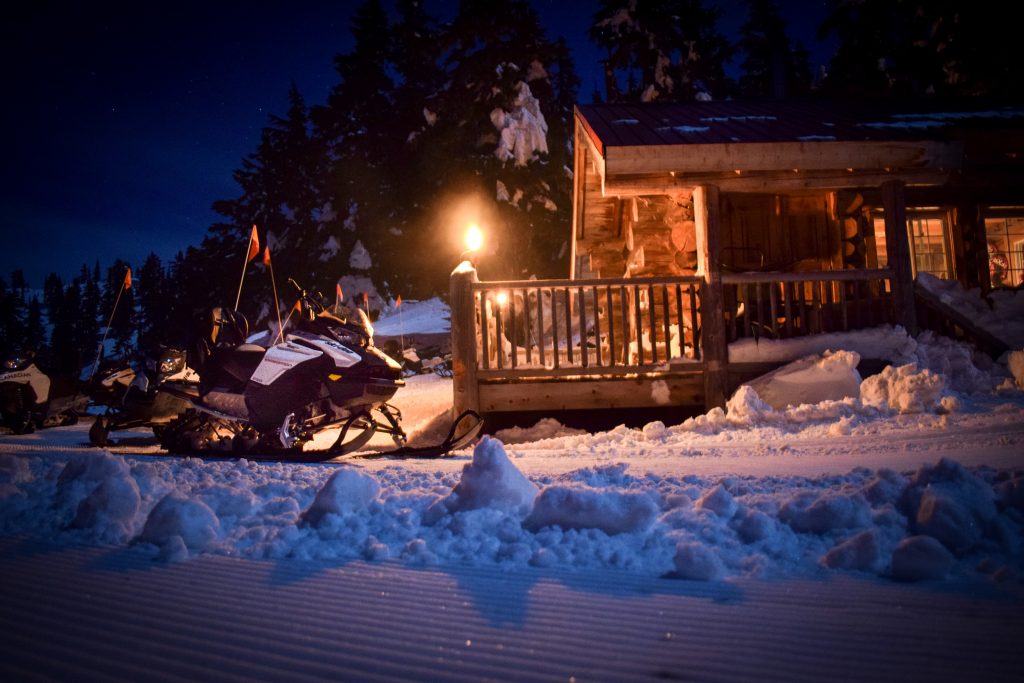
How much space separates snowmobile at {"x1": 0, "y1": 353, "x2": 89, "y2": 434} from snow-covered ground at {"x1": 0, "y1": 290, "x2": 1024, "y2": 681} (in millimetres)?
7724

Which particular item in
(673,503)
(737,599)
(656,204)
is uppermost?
(656,204)

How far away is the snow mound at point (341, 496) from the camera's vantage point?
221 centimetres

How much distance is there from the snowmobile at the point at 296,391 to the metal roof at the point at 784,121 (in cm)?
389

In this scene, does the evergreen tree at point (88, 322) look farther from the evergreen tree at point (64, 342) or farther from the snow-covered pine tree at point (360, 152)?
the snow-covered pine tree at point (360, 152)

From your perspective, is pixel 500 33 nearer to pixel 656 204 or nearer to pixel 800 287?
pixel 656 204

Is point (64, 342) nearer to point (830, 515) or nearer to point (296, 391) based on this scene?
point (296, 391)

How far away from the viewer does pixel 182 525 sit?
210 cm

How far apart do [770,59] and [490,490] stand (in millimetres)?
31743

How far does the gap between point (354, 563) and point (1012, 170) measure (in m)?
12.2

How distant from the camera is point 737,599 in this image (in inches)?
59.3

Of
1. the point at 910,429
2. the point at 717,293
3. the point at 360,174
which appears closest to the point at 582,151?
the point at 717,293

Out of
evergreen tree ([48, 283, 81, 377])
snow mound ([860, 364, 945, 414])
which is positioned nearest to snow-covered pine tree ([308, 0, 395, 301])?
evergreen tree ([48, 283, 81, 377])

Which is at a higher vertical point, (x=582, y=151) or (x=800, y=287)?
(x=582, y=151)

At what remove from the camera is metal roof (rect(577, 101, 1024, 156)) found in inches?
269
